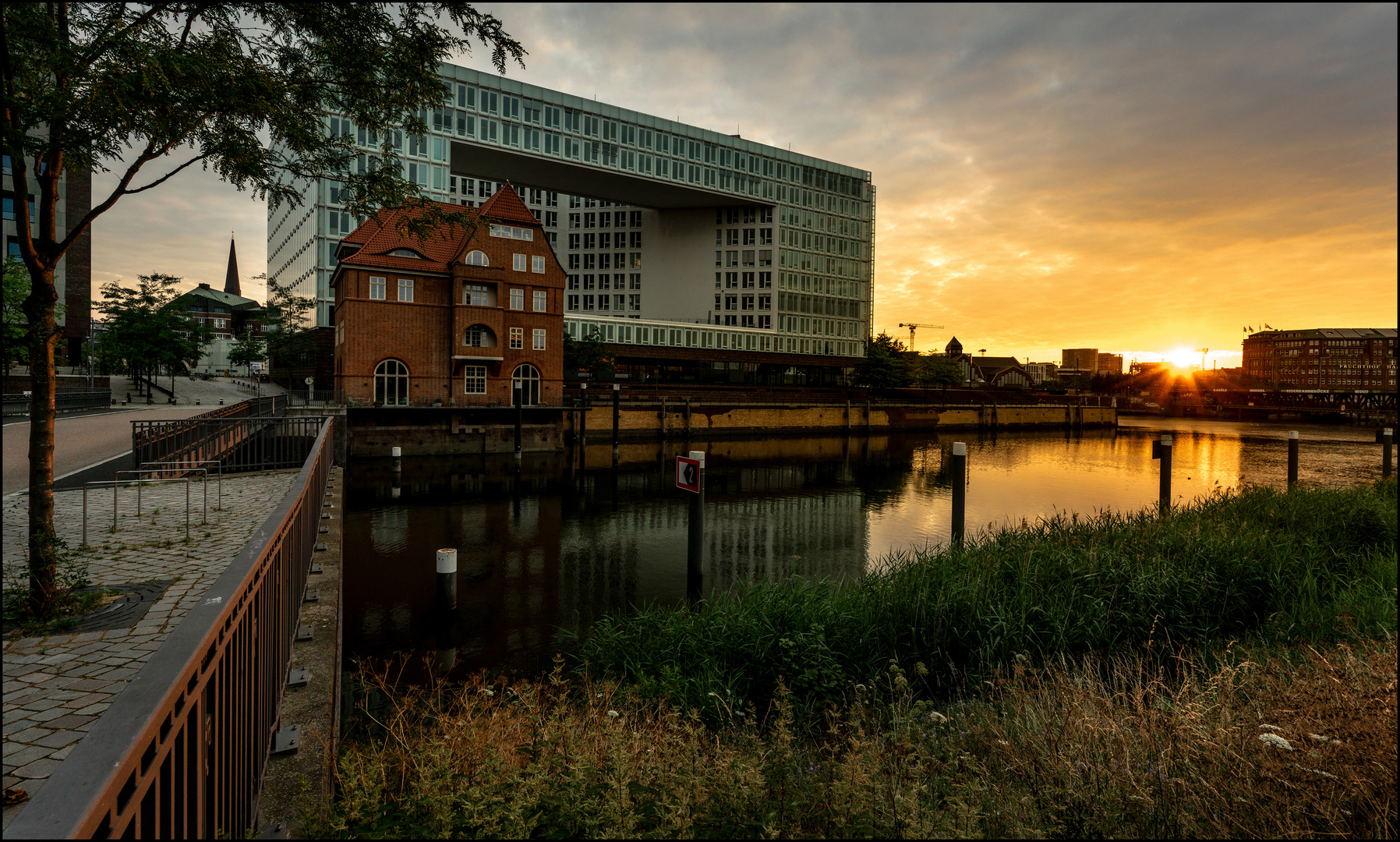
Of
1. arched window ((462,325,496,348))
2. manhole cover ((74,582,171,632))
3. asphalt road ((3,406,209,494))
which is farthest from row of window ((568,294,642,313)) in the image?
manhole cover ((74,582,171,632))

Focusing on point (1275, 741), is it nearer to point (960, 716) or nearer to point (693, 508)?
point (960, 716)

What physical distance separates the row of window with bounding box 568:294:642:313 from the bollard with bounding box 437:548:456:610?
78.7 meters

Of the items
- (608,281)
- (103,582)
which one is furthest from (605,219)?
(103,582)

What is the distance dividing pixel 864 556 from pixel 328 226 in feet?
163

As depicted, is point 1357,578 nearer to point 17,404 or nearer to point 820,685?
point 820,685

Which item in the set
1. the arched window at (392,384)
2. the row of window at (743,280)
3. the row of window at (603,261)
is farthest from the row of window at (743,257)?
the arched window at (392,384)

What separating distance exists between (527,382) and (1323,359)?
A: 156 meters

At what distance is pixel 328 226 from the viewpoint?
52188mm

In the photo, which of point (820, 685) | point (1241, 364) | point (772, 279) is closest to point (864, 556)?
point (820, 685)

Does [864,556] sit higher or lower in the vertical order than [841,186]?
lower

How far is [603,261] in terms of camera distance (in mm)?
89188

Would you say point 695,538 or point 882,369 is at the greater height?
point 882,369

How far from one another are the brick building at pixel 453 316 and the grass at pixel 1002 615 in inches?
1173

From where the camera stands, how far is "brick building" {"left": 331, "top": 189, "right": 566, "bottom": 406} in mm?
36281
